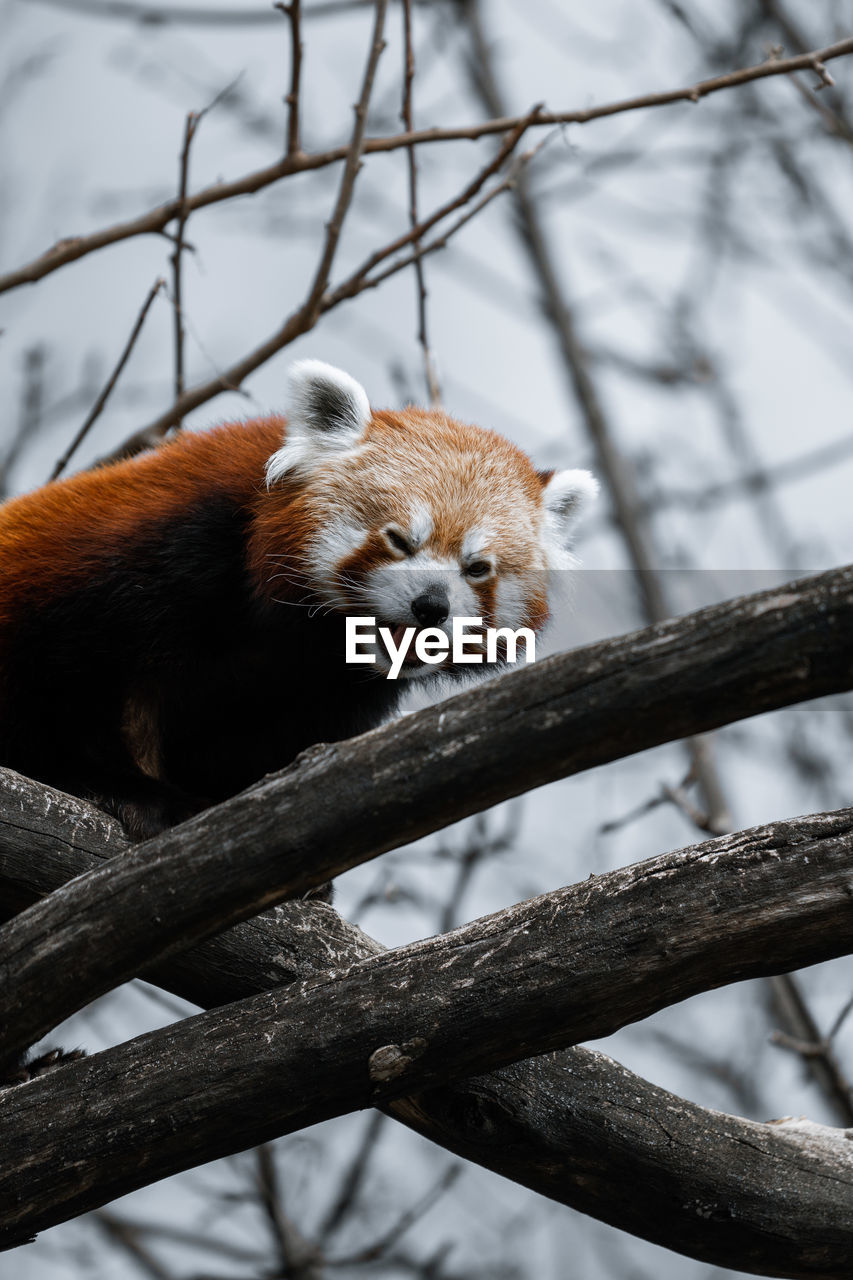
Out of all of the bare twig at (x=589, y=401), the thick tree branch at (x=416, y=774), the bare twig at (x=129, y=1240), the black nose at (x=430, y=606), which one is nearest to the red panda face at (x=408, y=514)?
the black nose at (x=430, y=606)

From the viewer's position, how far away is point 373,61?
3193mm

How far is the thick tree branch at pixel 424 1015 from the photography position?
2.04 m

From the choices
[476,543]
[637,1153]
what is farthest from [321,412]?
[637,1153]

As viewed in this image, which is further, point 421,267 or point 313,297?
point 421,267

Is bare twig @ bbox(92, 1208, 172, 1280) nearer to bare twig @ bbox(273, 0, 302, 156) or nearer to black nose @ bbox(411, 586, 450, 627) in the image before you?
black nose @ bbox(411, 586, 450, 627)

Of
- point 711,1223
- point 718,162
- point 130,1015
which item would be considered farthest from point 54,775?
point 718,162

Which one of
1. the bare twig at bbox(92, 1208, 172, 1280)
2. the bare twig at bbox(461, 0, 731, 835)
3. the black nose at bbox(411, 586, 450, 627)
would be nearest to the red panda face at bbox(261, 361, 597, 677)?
the black nose at bbox(411, 586, 450, 627)

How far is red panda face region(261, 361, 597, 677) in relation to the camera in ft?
9.31

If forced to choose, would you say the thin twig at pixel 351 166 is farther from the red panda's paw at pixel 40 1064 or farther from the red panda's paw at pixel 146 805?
the red panda's paw at pixel 40 1064

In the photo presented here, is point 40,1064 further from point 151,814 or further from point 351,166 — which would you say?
point 351,166

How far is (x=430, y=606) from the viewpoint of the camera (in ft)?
9.04

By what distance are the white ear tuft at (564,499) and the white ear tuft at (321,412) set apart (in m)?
0.54

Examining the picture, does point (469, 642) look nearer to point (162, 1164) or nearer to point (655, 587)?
point (162, 1164)

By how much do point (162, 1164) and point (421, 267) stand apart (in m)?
2.50
